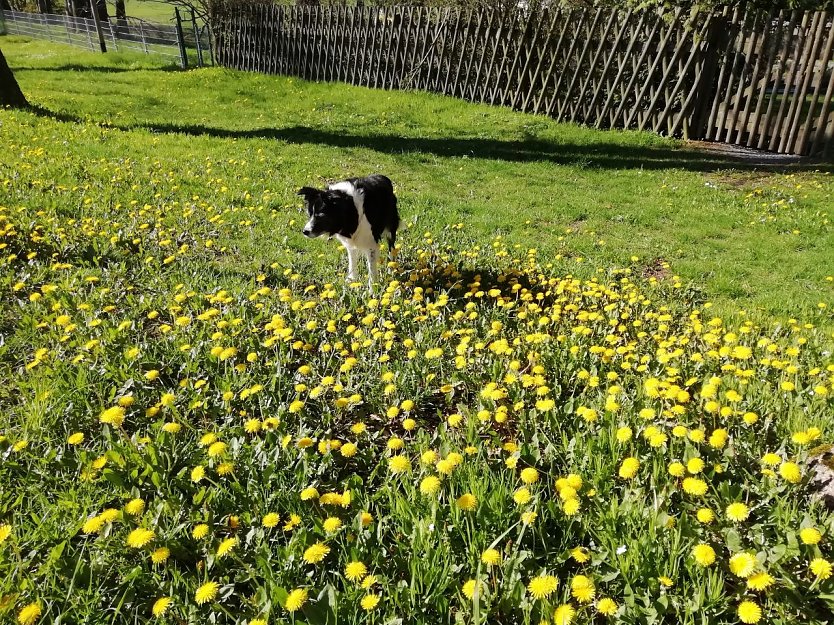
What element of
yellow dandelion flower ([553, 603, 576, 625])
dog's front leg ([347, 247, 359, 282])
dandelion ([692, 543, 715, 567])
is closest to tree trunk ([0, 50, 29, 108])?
dog's front leg ([347, 247, 359, 282])

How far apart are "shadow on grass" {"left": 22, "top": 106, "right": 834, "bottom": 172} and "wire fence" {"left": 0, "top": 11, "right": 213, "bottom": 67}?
39.1 feet

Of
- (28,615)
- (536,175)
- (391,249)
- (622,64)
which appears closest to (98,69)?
(622,64)

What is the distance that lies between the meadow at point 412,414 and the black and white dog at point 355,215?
1.42 ft

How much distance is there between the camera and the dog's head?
446 cm

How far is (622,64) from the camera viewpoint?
35.4 ft

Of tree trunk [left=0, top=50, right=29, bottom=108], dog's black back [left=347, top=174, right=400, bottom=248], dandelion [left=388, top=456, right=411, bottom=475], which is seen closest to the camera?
dandelion [left=388, top=456, right=411, bottom=475]

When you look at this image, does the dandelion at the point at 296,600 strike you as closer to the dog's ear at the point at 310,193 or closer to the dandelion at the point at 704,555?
the dandelion at the point at 704,555

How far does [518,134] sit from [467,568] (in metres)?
10.6

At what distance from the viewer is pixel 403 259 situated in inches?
211

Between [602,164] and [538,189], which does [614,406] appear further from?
[602,164]

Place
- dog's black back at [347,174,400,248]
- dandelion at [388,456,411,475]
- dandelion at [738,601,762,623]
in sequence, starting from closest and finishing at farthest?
dandelion at [738,601,762,623]
dandelion at [388,456,411,475]
dog's black back at [347,174,400,248]

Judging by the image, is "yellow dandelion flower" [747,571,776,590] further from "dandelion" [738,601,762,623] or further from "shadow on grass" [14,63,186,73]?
"shadow on grass" [14,63,186,73]

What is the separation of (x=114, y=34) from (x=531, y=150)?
82.6 ft

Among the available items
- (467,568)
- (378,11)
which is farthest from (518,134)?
(467,568)
